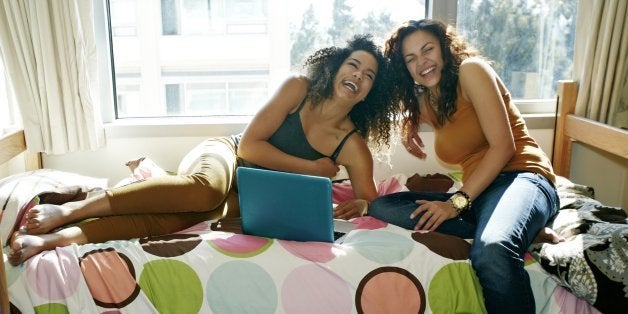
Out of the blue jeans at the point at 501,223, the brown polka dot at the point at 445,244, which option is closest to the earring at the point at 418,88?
the blue jeans at the point at 501,223

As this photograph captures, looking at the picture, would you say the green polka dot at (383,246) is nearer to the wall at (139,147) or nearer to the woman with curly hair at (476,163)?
the woman with curly hair at (476,163)

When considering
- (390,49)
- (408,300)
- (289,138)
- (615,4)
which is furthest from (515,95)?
(408,300)

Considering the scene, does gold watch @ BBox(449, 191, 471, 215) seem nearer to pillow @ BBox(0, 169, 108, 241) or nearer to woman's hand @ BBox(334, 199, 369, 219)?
woman's hand @ BBox(334, 199, 369, 219)

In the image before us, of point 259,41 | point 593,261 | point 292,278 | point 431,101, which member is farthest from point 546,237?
point 259,41

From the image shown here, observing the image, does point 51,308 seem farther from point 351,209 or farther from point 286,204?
point 351,209

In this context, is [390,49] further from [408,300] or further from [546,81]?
[546,81]

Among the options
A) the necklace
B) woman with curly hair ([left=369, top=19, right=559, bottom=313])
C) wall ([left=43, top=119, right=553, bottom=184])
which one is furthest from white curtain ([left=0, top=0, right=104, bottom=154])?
the necklace

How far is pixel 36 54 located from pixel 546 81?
220cm

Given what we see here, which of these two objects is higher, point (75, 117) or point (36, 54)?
point (36, 54)

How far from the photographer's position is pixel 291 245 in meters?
1.48

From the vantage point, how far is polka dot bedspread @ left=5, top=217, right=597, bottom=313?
4.44ft

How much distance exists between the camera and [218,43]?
97.5 inches

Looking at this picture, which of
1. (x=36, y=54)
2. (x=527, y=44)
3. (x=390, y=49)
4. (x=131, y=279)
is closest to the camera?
(x=131, y=279)

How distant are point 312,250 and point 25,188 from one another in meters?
0.89
